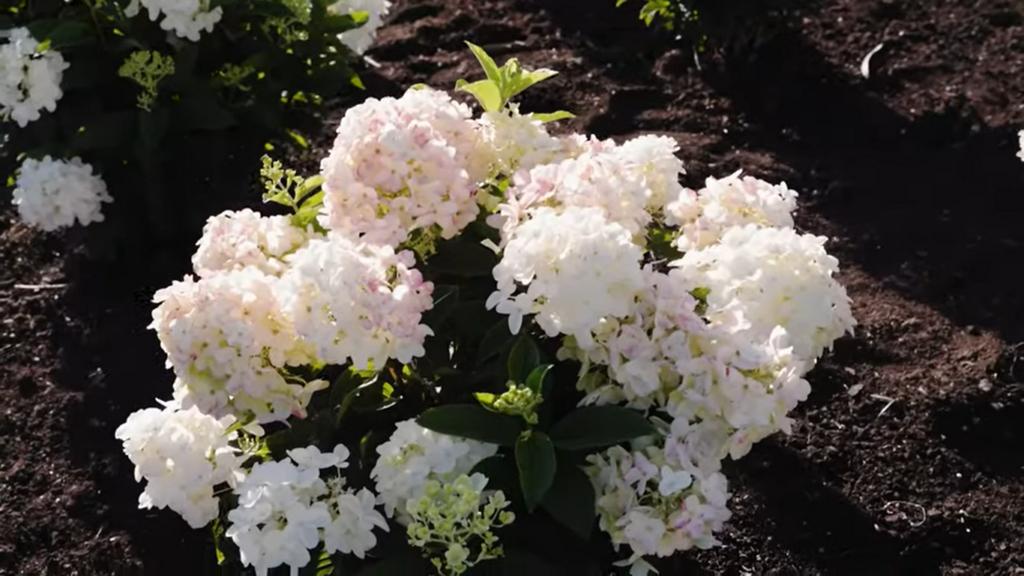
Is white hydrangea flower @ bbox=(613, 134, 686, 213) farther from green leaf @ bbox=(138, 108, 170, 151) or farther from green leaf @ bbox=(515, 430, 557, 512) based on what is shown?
green leaf @ bbox=(138, 108, 170, 151)

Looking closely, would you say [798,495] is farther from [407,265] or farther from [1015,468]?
[407,265]

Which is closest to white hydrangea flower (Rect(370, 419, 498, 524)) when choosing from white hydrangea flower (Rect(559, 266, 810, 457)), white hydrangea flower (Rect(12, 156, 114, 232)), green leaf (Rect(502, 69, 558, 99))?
white hydrangea flower (Rect(559, 266, 810, 457))

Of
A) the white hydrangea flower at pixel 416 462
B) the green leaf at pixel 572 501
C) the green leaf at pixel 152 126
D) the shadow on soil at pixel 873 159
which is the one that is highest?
the green leaf at pixel 572 501

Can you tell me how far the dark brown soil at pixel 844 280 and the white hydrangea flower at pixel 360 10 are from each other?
72cm

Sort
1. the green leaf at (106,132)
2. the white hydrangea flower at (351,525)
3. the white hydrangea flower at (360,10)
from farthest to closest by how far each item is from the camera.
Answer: the white hydrangea flower at (360,10) < the green leaf at (106,132) < the white hydrangea flower at (351,525)

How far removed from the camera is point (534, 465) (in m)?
1.56

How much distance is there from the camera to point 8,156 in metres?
3.32

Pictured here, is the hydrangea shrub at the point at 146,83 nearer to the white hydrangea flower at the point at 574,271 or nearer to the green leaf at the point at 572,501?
the white hydrangea flower at the point at 574,271

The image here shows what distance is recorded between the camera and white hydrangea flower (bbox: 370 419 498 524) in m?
1.60

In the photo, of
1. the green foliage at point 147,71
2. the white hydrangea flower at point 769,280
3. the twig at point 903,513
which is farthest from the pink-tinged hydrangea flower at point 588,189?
the green foliage at point 147,71

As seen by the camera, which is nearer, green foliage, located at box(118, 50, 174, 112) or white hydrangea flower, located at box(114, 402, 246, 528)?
white hydrangea flower, located at box(114, 402, 246, 528)

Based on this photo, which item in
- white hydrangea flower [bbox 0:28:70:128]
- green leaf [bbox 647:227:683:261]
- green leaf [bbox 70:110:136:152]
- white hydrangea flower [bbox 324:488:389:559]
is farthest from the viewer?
green leaf [bbox 70:110:136:152]

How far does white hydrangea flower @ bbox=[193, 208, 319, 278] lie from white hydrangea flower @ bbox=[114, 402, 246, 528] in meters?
0.23

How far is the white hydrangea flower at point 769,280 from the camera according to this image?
1.67 meters
